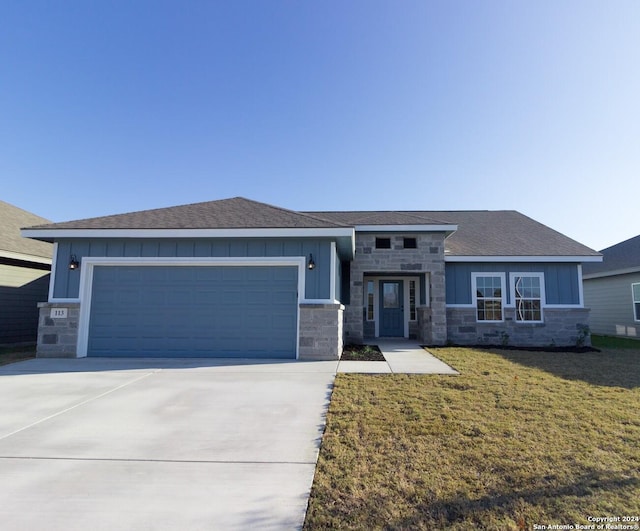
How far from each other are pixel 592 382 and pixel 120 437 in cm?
694

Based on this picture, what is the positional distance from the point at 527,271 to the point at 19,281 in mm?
16168

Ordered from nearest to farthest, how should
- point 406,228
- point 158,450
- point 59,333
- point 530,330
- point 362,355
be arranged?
point 158,450
point 59,333
point 362,355
point 406,228
point 530,330

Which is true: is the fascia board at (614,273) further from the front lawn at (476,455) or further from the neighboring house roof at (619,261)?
the front lawn at (476,455)

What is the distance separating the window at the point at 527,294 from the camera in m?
11.0

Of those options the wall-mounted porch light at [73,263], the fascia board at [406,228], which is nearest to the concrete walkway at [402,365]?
the fascia board at [406,228]

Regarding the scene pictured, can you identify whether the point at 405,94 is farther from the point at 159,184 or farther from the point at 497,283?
the point at 159,184

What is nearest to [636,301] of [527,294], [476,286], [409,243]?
[527,294]

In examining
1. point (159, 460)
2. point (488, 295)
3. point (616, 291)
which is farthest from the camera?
point (616, 291)

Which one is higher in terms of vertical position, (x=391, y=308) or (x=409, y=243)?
(x=409, y=243)

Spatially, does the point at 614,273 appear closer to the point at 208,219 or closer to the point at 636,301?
the point at 636,301

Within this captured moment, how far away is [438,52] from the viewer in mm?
9109

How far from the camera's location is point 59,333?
26.1 ft

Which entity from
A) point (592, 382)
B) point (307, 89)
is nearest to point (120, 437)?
point (592, 382)

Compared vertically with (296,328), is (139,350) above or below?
below
